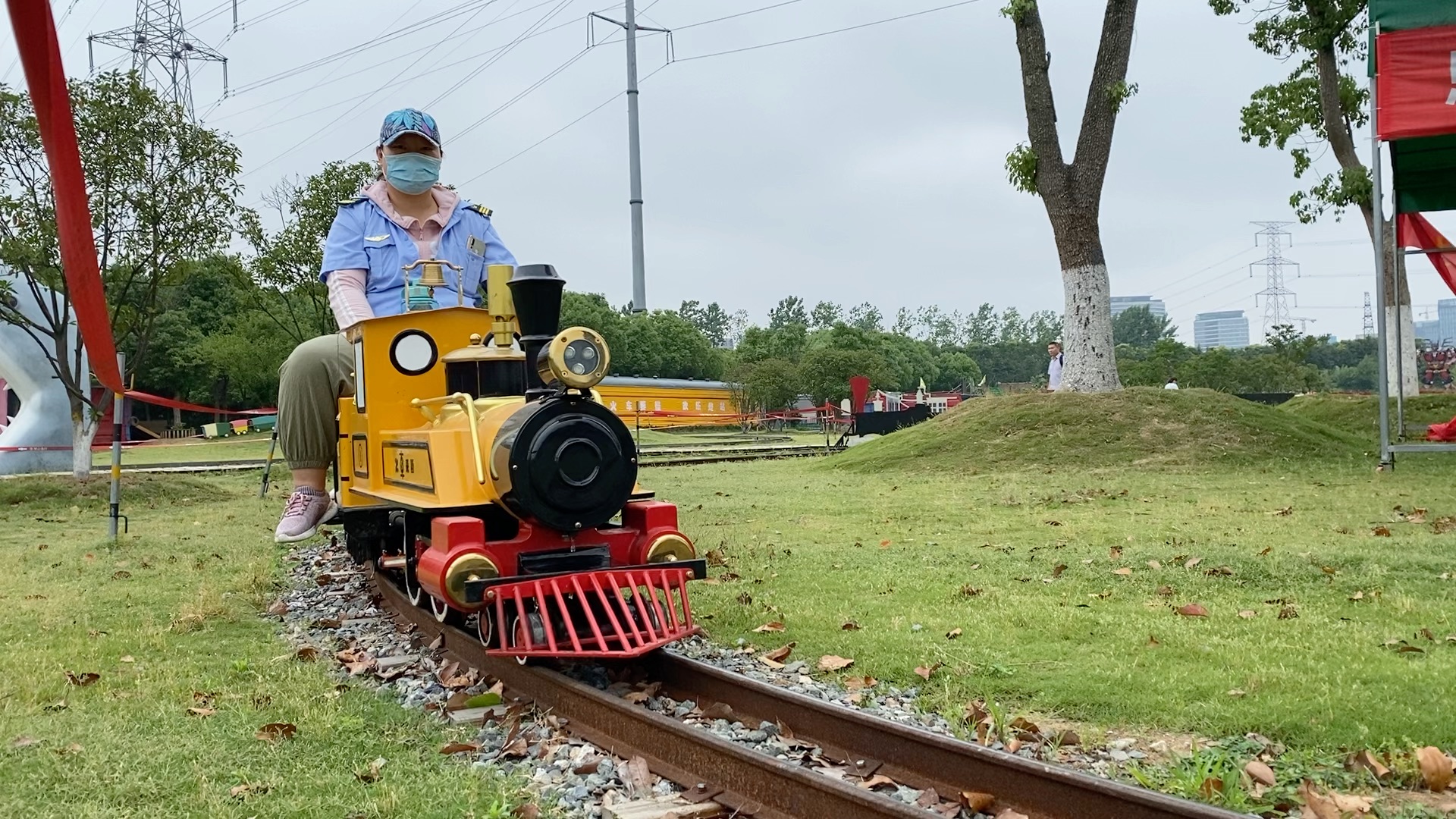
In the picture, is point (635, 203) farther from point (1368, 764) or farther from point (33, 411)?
point (1368, 764)

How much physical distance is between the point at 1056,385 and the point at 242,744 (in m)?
17.2

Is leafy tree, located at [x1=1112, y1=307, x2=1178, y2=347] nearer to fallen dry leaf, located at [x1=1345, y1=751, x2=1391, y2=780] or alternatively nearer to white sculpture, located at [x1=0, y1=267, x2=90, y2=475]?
white sculpture, located at [x1=0, y1=267, x2=90, y2=475]

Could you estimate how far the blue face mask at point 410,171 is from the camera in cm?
623

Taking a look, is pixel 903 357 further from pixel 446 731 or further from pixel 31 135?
pixel 446 731

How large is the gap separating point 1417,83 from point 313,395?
34.7 ft

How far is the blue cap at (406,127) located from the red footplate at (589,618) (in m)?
2.99

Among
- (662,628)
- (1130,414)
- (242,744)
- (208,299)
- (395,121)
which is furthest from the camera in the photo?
(208,299)

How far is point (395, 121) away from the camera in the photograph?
6.16 m

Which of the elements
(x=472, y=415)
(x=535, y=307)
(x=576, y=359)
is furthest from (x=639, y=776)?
(x=535, y=307)

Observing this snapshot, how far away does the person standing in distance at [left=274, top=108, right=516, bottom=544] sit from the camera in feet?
20.4

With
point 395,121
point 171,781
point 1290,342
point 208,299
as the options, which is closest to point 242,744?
point 171,781

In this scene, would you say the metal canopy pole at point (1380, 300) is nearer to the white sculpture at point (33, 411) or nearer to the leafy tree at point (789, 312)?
the white sculpture at point (33, 411)

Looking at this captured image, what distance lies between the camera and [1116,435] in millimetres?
14555

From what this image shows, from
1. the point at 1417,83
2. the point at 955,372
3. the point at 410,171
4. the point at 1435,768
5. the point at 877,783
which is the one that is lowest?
the point at 877,783
